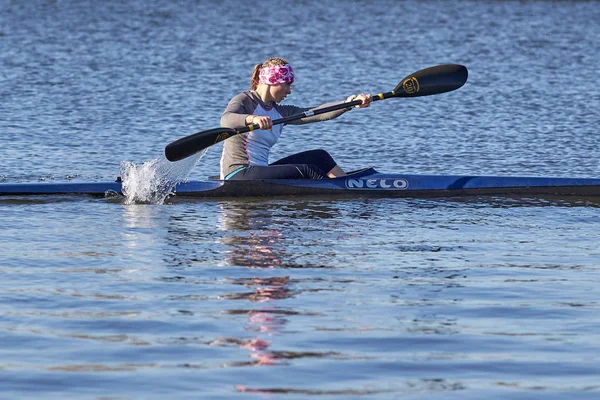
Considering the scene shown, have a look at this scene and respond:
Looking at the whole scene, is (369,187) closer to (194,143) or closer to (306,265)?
(194,143)

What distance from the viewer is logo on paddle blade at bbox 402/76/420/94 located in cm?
1223

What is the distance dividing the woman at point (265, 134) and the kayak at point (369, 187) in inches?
4.4

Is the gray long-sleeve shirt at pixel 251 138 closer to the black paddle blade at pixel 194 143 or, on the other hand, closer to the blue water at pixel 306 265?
the black paddle blade at pixel 194 143

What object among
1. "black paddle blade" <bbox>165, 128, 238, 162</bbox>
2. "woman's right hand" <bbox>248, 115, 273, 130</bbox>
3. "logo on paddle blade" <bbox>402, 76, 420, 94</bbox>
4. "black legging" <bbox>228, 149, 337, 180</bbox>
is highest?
"logo on paddle blade" <bbox>402, 76, 420, 94</bbox>

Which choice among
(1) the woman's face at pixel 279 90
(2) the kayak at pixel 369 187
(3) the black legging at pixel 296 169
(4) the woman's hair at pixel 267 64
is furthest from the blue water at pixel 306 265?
(4) the woman's hair at pixel 267 64

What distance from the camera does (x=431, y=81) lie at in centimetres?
1238

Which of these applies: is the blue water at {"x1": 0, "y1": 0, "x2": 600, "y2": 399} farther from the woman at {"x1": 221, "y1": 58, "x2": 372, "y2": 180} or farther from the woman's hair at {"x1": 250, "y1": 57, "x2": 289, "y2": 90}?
the woman's hair at {"x1": 250, "y1": 57, "x2": 289, "y2": 90}

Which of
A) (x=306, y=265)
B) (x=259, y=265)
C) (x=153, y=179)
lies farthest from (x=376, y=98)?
(x=259, y=265)

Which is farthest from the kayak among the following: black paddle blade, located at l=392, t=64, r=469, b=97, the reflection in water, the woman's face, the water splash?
black paddle blade, located at l=392, t=64, r=469, b=97

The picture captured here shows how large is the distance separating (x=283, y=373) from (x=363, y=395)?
475 millimetres

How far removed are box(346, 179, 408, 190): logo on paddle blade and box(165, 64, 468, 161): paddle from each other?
685mm

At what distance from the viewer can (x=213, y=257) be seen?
28.9ft

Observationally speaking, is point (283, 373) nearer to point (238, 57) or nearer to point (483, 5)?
point (238, 57)

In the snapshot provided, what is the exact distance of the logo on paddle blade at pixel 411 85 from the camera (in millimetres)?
12234
